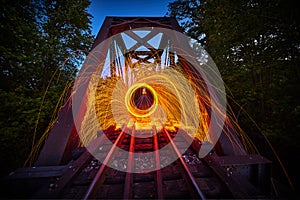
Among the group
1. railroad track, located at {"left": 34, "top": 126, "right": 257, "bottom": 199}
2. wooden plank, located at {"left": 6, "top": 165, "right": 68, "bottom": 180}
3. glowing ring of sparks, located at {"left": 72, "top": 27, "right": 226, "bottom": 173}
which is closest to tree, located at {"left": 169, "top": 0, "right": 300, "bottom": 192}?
glowing ring of sparks, located at {"left": 72, "top": 27, "right": 226, "bottom": 173}

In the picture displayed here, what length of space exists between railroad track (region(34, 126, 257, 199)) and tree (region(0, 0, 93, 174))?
3.06 metres

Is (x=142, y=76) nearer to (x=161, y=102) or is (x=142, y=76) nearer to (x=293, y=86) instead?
(x=161, y=102)

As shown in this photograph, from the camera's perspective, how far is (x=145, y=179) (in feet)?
5.79

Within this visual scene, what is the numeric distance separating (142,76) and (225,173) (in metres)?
5.87

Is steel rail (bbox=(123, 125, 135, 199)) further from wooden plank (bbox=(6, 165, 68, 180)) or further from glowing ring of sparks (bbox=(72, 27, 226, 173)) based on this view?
wooden plank (bbox=(6, 165, 68, 180))

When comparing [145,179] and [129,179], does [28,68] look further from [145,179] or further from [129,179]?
[145,179]

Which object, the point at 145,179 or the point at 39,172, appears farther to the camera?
the point at 145,179

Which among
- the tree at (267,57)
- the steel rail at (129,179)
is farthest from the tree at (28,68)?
the tree at (267,57)

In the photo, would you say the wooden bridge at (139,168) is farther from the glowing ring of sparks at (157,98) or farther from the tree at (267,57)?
the tree at (267,57)

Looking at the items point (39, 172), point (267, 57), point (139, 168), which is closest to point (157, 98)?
point (267, 57)

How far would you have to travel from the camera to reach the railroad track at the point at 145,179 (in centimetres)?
146

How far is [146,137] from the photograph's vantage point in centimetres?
345

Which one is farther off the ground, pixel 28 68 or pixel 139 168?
pixel 28 68

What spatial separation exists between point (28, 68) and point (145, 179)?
193 inches
